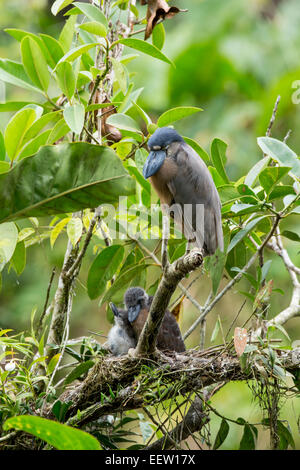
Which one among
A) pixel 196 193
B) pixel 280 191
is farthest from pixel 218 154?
pixel 280 191

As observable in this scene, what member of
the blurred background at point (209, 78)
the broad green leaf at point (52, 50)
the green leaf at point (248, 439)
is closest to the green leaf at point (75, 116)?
the broad green leaf at point (52, 50)

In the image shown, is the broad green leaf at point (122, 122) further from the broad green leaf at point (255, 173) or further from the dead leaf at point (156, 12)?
the broad green leaf at point (255, 173)

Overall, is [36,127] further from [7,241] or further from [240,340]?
[240,340]

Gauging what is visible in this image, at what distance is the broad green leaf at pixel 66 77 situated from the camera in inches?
54.5

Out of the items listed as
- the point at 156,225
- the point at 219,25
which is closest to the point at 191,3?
the point at 219,25

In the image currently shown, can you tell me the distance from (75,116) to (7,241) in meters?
0.36

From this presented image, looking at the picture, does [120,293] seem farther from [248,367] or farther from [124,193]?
[124,193]

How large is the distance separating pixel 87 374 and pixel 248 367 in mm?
501

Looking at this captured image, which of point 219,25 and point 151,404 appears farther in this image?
point 219,25

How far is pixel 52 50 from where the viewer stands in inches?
62.6

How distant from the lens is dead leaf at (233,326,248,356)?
4.51ft

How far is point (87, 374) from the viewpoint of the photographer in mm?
1627

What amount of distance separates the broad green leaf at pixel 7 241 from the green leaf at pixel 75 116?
309mm

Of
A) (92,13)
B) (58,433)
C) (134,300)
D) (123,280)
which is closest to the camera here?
(58,433)
